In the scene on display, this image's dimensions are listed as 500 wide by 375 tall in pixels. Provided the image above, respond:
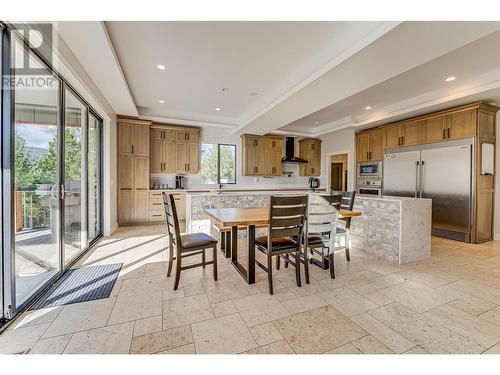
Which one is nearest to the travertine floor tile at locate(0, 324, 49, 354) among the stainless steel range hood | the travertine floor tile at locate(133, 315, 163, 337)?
the travertine floor tile at locate(133, 315, 163, 337)

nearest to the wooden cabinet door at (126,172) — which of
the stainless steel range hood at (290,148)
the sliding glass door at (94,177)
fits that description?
the sliding glass door at (94,177)

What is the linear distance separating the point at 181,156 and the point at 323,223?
4.44 m

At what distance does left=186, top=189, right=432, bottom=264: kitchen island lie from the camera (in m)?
3.03

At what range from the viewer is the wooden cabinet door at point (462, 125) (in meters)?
3.94

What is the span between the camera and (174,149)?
5.79 m

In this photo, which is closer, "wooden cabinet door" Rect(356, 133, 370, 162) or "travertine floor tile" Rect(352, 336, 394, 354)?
"travertine floor tile" Rect(352, 336, 394, 354)

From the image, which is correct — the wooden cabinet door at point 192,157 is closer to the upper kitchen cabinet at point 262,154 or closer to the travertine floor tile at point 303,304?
the upper kitchen cabinet at point 262,154

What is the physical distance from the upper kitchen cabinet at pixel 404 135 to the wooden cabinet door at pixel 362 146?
21.3 inches

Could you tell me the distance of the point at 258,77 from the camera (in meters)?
3.54

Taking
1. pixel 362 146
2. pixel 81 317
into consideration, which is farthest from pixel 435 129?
pixel 81 317

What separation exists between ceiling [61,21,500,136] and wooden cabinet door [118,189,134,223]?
185 cm

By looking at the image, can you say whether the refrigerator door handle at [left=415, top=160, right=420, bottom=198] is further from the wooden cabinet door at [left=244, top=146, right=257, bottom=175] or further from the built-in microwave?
the wooden cabinet door at [left=244, top=146, right=257, bottom=175]

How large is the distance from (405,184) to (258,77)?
158 inches
